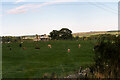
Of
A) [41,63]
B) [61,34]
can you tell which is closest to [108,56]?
[41,63]

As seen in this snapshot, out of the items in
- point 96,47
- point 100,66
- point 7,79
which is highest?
point 96,47

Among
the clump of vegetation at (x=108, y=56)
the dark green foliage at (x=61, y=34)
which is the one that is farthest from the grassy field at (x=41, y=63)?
the dark green foliage at (x=61, y=34)

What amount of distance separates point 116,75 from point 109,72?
65cm

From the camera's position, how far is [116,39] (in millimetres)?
12656

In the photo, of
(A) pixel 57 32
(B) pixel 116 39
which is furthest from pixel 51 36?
(B) pixel 116 39

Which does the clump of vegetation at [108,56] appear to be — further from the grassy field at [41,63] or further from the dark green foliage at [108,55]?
the grassy field at [41,63]

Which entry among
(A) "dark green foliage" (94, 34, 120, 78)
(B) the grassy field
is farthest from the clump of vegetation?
(B) the grassy field

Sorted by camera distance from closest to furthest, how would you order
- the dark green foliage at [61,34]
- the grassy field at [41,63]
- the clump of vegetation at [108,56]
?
the clump of vegetation at [108,56] → the grassy field at [41,63] → the dark green foliage at [61,34]

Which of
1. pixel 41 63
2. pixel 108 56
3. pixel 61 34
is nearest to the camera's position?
pixel 108 56

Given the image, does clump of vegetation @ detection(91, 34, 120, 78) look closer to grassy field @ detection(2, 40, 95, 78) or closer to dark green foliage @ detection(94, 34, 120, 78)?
dark green foliage @ detection(94, 34, 120, 78)

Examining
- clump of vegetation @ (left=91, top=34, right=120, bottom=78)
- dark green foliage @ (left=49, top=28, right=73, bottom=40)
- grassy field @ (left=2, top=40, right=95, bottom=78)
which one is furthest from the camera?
dark green foliage @ (left=49, top=28, right=73, bottom=40)

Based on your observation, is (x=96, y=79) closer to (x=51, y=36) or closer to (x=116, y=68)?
(x=116, y=68)

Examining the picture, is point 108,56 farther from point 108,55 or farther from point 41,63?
point 41,63

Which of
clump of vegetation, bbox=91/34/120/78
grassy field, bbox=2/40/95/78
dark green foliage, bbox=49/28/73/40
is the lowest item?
grassy field, bbox=2/40/95/78
